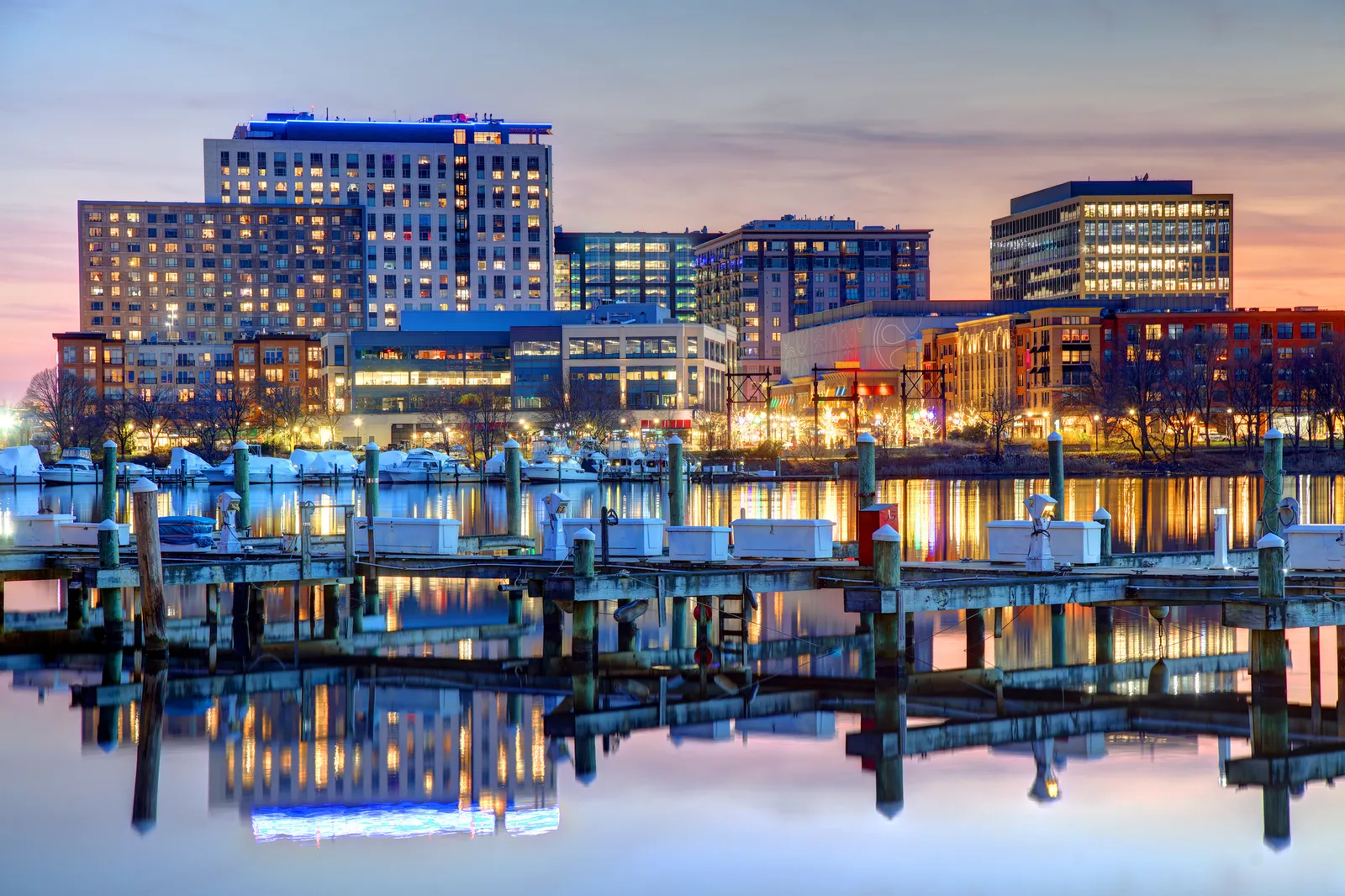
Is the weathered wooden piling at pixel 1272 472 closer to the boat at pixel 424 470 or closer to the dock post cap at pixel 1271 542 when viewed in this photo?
the dock post cap at pixel 1271 542

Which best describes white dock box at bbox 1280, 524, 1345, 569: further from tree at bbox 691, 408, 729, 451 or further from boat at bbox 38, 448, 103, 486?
tree at bbox 691, 408, 729, 451

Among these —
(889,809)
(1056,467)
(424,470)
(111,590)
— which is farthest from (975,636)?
(424,470)

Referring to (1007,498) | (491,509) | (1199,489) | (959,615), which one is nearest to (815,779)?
(959,615)

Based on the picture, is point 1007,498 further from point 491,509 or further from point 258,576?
point 258,576

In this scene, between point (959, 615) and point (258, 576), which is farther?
point (959, 615)

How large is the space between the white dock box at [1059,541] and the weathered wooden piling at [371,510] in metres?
14.7

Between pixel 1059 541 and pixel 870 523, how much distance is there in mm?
4377

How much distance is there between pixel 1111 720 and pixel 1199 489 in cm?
10649

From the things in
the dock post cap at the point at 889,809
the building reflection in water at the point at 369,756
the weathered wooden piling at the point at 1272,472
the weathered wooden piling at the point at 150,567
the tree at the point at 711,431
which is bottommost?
the dock post cap at the point at 889,809

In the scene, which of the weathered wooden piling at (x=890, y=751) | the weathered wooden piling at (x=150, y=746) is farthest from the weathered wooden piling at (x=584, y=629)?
the weathered wooden piling at (x=150, y=746)

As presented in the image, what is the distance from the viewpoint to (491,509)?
351ft

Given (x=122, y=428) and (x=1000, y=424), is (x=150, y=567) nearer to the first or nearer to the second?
(x=1000, y=424)

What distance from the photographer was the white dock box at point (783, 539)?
34.5 m

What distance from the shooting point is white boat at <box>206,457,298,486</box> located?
147250 mm
